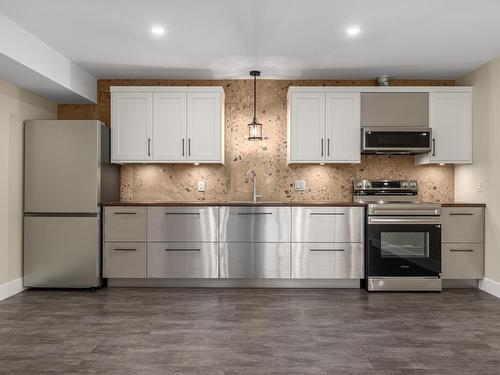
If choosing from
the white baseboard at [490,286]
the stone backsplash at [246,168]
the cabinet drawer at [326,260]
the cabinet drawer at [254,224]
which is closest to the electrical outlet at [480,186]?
the stone backsplash at [246,168]

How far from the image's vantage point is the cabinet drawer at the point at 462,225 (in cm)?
447

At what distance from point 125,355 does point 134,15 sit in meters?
2.58

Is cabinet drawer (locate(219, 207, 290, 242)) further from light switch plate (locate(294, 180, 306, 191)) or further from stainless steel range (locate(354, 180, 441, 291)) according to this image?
stainless steel range (locate(354, 180, 441, 291))

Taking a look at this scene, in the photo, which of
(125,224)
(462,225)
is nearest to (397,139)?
(462,225)

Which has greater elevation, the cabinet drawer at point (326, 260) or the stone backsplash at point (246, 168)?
the stone backsplash at point (246, 168)

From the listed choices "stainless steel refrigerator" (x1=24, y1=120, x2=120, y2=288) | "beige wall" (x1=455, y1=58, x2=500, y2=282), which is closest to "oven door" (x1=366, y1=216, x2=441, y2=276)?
"beige wall" (x1=455, y1=58, x2=500, y2=282)

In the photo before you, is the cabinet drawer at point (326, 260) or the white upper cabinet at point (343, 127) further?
the white upper cabinet at point (343, 127)

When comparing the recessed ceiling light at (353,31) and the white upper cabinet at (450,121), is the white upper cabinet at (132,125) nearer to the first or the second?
the recessed ceiling light at (353,31)

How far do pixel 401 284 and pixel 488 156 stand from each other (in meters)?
1.67

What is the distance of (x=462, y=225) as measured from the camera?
14.7 feet

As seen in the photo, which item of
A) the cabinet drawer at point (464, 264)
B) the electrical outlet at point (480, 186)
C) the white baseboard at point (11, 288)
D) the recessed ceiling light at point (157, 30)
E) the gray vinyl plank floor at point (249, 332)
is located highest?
the recessed ceiling light at point (157, 30)

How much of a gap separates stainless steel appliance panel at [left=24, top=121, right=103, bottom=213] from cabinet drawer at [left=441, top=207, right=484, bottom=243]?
3.82 metres

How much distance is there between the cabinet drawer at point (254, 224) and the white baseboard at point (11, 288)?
2180 mm

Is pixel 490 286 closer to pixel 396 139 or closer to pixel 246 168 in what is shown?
pixel 396 139
